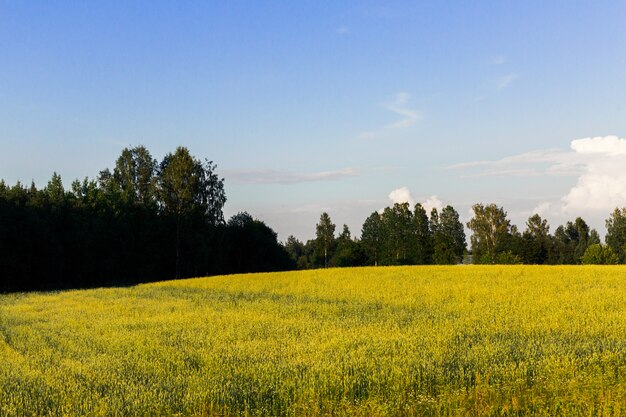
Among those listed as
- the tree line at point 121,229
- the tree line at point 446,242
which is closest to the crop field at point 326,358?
the tree line at point 121,229

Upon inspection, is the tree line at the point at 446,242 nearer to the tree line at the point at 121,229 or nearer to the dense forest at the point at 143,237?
the dense forest at the point at 143,237

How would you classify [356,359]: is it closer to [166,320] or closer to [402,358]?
[402,358]

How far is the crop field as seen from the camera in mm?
9578

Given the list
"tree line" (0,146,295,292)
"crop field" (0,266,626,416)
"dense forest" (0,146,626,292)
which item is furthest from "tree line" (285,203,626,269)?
"crop field" (0,266,626,416)

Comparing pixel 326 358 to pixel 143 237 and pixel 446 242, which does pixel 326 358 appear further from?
pixel 446 242

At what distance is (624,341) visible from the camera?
15242 mm

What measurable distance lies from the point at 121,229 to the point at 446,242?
68619mm

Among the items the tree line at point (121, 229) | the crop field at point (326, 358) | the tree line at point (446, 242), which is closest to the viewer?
the crop field at point (326, 358)

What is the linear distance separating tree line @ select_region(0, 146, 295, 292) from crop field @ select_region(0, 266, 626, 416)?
34818 mm

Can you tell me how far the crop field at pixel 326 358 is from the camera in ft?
31.4

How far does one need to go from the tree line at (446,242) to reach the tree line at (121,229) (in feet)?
128

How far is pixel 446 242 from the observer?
366 ft

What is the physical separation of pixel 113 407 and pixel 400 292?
82.4ft

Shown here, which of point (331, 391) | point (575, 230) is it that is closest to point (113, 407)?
point (331, 391)
